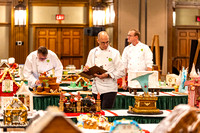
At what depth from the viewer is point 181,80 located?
577 cm

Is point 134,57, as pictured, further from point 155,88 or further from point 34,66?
point 34,66

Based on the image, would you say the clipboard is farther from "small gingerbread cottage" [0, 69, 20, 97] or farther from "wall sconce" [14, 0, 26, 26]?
"wall sconce" [14, 0, 26, 26]

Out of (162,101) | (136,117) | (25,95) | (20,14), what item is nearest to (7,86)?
(25,95)

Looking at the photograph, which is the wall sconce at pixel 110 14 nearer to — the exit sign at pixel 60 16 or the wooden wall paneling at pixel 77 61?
the exit sign at pixel 60 16

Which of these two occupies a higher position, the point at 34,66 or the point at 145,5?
the point at 145,5

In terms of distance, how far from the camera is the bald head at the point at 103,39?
15.7 feet

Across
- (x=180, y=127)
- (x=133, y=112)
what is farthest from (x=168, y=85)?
(x=180, y=127)

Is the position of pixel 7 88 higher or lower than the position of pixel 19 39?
lower

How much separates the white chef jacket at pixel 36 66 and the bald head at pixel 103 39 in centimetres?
107

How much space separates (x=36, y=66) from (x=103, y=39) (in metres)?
1.33

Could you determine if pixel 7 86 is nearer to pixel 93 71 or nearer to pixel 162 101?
pixel 93 71

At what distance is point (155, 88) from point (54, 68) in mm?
1443

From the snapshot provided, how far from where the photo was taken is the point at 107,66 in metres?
5.10

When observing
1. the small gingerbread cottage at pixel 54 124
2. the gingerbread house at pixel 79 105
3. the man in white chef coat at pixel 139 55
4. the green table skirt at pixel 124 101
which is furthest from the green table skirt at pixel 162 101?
the small gingerbread cottage at pixel 54 124
